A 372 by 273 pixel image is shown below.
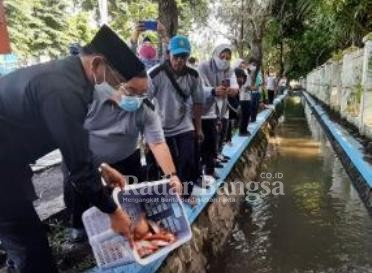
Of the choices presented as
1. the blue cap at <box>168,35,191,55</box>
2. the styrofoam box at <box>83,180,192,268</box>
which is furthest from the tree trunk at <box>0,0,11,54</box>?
the styrofoam box at <box>83,180,192,268</box>

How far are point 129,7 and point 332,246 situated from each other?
33519mm

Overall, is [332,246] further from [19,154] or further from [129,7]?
[129,7]

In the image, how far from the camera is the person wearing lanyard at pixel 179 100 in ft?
15.9

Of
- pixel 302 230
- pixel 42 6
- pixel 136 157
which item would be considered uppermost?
pixel 42 6

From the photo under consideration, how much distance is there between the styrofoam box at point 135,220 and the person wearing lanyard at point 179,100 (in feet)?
6.30

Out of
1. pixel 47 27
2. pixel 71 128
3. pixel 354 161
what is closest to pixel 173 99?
pixel 71 128

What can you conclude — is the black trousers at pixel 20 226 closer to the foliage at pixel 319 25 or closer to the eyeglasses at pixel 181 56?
the eyeglasses at pixel 181 56

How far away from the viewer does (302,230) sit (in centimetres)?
628

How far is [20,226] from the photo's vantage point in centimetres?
239

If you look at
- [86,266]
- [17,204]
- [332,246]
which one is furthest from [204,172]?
[17,204]

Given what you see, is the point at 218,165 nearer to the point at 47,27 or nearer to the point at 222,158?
the point at 222,158

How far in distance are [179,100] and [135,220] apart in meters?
2.25

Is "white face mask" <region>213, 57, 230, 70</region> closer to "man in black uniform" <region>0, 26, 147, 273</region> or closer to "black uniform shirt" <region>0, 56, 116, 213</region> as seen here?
"man in black uniform" <region>0, 26, 147, 273</region>

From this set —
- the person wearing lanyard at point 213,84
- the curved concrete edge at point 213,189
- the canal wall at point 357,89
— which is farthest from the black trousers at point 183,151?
the canal wall at point 357,89
